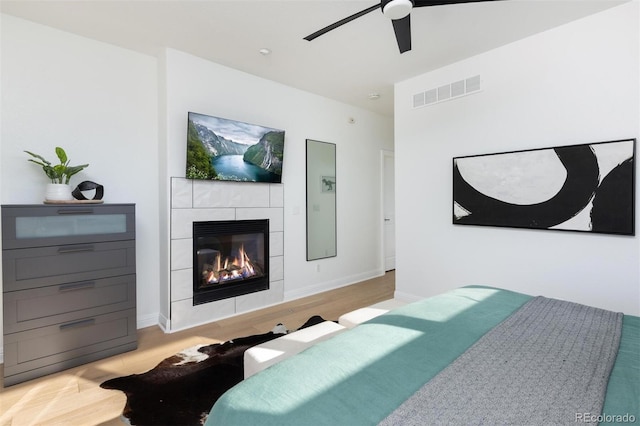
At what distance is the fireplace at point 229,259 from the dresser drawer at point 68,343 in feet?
2.29

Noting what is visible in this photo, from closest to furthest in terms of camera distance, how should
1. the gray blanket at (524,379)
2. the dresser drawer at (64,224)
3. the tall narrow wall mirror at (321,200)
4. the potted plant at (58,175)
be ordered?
1. the gray blanket at (524,379)
2. the dresser drawer at (64,224)
3. the potted plant at (58,175)
4. the tall narrow wall mirror at (321,200)

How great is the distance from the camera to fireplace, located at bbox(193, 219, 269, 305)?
3.26 metres

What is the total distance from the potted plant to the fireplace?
1070 mm

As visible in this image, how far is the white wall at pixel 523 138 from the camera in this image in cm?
243

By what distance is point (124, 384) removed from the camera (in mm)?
2135

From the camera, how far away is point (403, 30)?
2.08 meters

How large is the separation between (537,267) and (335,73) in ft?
9.45

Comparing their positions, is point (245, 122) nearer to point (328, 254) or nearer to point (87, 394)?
point (328, 254)

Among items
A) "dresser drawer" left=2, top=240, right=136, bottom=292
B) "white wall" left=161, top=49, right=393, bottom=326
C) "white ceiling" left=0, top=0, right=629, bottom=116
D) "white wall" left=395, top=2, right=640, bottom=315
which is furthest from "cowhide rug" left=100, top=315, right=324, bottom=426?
"white ceiling" left=0, top=0, right=629, bottom=116

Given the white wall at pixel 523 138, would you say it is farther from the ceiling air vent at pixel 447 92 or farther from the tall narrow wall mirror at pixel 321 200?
the tall narrow wall mirror at pixel 321 200

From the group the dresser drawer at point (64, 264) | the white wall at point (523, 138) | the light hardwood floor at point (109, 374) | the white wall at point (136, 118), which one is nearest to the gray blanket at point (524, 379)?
the white wall at point (523, 138)

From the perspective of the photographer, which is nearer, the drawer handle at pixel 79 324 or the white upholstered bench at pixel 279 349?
the white upholstered bench at pixel 279 349

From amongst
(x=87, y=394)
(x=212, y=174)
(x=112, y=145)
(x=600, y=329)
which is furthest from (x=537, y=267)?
(x=112, y=145)

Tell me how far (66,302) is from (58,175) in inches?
39.6
